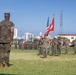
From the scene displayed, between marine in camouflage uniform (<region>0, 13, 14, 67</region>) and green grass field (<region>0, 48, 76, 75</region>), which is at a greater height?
marine in camouflage uniform (<region>0, 13, 14, 67</region>)

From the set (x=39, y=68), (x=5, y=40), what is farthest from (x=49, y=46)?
(x=39, y=68)

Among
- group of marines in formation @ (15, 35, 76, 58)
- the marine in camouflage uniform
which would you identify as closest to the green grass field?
the marine in camouflage uniform

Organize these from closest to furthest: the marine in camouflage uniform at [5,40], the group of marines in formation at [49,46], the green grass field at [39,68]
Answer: the green grass field at [39,68] → the marine in camouflage uniform at [5,40] → the group of marines in formation at [49,46]

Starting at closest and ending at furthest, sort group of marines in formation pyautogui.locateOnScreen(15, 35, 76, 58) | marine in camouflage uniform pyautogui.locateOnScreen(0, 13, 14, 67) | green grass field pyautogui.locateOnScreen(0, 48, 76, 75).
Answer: green grass field pyautogui.locateOnScreen(0, 48, 76, 75) → marine in camouflage uniform pyautogui.locateOnScreen(0, 13, 14, 67) → group of marines in formation pyautogui.locateOnScreen(15, 35, 76, 58)

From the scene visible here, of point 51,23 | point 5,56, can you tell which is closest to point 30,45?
point 51,23

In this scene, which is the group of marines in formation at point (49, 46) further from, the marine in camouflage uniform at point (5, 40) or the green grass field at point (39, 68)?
the marine in camouflage uniform at point (5, 40)

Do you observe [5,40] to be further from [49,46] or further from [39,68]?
[49,46]

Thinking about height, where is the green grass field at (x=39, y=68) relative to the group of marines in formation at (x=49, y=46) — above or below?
below

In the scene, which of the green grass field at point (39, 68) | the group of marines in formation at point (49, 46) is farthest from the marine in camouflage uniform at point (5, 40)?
the group of marines in formation at point (49, 46)

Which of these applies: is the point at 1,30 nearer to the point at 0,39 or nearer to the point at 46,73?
the point at 0,39

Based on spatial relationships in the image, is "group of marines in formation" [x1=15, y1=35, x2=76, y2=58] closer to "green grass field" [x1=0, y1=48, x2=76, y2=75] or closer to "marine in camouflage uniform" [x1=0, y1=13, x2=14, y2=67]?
"green grass field" [x1=0, y1=48, x2=76, y2=75]

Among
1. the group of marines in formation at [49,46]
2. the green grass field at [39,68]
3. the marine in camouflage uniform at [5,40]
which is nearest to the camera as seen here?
the green grass field at [39,68]

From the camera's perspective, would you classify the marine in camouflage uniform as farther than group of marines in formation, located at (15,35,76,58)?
No

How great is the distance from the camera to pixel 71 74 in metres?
12.9
